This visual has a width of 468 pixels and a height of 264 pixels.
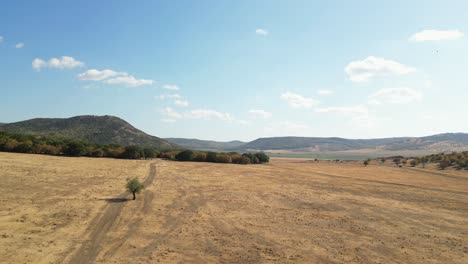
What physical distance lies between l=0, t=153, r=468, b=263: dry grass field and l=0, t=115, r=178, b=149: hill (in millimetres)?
99052

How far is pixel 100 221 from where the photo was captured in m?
21.0

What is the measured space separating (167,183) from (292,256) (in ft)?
78.6

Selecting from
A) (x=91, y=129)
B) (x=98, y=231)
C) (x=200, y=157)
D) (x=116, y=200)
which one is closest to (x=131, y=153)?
(x=200, y=157)

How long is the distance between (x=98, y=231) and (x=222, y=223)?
7393 millimetres

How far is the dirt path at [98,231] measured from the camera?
15.1 m

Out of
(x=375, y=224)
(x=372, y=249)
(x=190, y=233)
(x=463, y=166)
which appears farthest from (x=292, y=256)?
(x=463, y=166)

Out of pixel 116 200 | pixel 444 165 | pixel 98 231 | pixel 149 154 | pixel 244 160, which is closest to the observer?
pixel 98 231

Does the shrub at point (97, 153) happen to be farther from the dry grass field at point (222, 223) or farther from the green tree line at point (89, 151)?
the dry grass field at point (222, 223)

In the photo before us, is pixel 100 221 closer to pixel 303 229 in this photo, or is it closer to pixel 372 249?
pixel 303 229

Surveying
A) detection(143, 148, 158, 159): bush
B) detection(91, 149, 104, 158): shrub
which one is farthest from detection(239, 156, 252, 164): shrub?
detection(91, 149, 104, 158): shrub

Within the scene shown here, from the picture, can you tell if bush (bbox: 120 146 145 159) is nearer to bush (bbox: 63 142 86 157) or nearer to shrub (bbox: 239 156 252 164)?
bush (bbox: 63 142 86 157)

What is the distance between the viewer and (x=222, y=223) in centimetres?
2169

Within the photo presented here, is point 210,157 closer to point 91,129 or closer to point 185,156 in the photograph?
point 185,156

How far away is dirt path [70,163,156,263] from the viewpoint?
15.1 m
